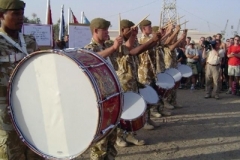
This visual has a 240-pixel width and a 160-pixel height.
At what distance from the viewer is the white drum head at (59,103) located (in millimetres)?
2703

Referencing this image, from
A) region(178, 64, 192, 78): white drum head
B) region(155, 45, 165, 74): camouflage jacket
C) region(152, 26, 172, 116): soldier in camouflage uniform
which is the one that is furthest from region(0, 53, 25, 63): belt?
region(178, 64, 192, 78): white drum head

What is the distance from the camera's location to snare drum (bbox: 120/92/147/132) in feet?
13.7

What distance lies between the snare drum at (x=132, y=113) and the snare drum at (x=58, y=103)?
4.26 ft

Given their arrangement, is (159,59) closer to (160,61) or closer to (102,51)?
(160,61)

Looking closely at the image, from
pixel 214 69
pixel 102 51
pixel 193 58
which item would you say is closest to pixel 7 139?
pixel 102 51

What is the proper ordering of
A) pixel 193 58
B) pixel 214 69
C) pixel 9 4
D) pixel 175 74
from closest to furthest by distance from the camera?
pixel 9 4 → pixel 175 74 → pixel 214 69 → pixel 193 58

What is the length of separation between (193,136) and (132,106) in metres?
2.09

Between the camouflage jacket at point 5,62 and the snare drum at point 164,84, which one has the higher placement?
the camouflage jacket at point 5,62

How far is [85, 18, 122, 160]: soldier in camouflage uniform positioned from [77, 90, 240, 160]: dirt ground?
1086mm

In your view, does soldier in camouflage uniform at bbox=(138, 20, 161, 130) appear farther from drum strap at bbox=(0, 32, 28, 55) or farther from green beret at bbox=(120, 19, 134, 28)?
drum strap at bbox=(0, 32, 28, 55)

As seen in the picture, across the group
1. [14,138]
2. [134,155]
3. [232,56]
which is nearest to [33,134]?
[14,138]

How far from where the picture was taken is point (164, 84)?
6250mm

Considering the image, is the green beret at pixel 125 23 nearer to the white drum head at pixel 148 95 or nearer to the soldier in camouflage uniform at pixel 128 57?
the soldier in camouflage uniform at pixel 128 57

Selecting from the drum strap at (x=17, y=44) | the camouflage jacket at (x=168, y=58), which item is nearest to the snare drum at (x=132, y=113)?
the drum strap at (x=17, y=44)
